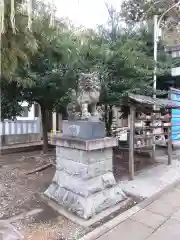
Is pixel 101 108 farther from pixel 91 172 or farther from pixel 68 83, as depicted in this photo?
pixel 91 172

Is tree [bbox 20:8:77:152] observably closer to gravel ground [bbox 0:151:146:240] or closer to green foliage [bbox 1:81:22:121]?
green foliage [bbox 1:81:22:121]

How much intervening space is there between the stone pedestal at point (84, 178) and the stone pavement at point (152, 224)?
0.47m

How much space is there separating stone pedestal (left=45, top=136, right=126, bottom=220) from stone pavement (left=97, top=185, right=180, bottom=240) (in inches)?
18.5

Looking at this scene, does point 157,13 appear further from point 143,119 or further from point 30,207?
point 30,207

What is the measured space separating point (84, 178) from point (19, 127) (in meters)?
6.51

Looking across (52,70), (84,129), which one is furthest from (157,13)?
(84,129)

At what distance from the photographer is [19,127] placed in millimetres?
9383

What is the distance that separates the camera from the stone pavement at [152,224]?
9.85ft

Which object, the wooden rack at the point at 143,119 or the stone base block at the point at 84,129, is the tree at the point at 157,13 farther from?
the stone base block at the point at 84,129

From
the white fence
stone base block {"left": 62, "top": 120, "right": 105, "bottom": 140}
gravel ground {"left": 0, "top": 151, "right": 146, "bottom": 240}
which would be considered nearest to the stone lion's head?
stone base block {"left": 62, "top": 120, "right": 105, "bottom": 140}

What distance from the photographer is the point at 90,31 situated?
19.0 feet

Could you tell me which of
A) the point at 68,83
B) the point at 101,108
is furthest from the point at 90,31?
the point at 101,108

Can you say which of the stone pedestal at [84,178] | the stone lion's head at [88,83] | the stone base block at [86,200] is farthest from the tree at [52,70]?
the stone base block at [86,200]

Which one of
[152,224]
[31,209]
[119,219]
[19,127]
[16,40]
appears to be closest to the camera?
[16,40]
